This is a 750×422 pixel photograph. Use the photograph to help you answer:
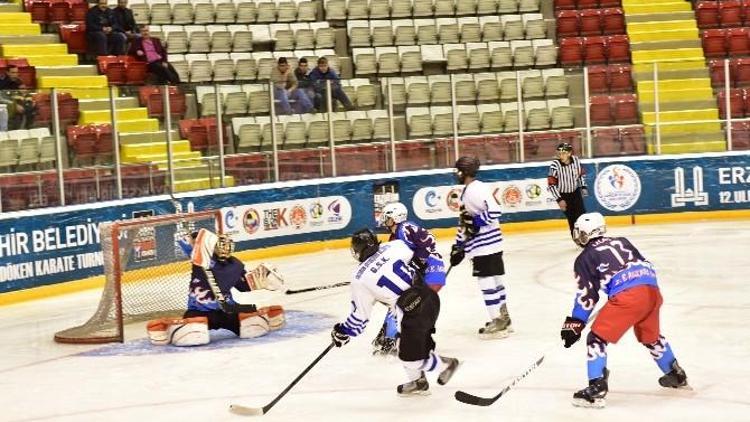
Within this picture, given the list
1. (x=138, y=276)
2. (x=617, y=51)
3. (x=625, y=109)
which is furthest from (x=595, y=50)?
(x=138, y=276)

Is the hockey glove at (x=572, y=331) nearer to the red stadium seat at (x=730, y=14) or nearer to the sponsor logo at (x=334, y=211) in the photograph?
the sponsor logo at (x=334, y=211)

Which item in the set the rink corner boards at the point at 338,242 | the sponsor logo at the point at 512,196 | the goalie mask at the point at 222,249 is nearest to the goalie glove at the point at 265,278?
the goalie mask at the point at 222,249

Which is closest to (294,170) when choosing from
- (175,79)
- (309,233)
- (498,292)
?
(309,233)

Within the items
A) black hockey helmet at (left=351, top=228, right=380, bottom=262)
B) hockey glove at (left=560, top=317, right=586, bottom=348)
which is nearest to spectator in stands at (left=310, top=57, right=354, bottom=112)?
black hockey helmet at (left=351, top=228, right=380, bottom=262)

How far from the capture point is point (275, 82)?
1789 centimetres

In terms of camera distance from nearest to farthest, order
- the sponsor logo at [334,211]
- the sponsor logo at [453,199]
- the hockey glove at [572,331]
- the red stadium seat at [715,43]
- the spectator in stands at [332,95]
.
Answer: the hockey glove at [572,331]
the spectator in stands at [332,95]
the sponsor logo at [334,211]
the sponsor logo at [453,199]
the red stadium seat at [715,43]

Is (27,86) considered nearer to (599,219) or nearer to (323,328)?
(323,328)

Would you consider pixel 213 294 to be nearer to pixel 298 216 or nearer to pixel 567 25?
pixel 298 216

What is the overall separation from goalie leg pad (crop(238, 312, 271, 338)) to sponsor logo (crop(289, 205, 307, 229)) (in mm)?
6376

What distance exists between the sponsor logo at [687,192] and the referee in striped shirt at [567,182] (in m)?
3.62

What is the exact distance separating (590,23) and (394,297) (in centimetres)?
1651

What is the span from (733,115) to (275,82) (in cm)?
670

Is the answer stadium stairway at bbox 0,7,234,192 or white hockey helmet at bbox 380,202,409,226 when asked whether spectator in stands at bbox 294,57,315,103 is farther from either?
white hockey helmet at bbox 380,202,409,226

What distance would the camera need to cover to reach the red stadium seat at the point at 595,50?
922 inches
